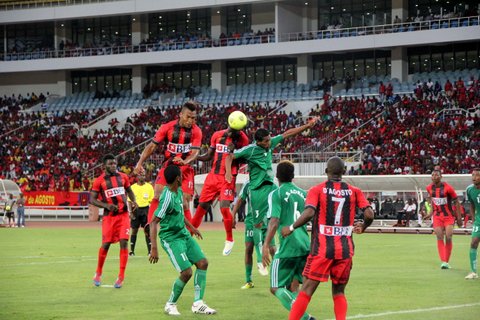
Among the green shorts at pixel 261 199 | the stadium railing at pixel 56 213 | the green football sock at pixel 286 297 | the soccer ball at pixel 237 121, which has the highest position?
the soccer ball at pixel 237 121

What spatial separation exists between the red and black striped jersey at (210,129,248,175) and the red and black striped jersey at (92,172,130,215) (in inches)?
79.3

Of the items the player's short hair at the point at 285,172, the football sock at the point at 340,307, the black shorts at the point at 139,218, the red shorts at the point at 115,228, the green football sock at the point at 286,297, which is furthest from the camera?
the black shorts at the point at 139,218

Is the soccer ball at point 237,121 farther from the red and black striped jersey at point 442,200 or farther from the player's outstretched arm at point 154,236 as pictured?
the red and black striped jersey at point 442,200

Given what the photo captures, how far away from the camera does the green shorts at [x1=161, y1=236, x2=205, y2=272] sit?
13.0m

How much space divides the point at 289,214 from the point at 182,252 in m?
1.97

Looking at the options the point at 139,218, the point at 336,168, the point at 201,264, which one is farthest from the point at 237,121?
the point at 139,218

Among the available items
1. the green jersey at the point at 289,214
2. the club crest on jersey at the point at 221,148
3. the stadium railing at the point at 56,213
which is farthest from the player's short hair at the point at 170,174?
the stadium railing at the point at 56,213

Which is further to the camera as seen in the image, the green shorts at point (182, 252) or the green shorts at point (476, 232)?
the green shorts at point (476, 232)

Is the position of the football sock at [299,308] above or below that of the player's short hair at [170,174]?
below

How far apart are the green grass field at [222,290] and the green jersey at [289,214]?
1.65m

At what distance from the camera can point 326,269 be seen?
10.6 meters

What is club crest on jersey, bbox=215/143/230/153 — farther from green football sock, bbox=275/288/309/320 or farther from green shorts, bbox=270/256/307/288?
green football sock, bbox=275/288/309/320

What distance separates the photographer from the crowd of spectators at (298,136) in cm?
4959

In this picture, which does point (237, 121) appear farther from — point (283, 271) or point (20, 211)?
point (20, 211)
